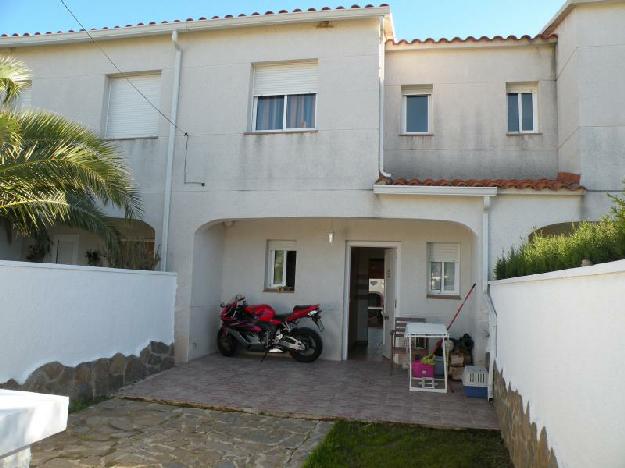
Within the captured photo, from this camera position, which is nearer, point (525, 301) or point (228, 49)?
point (525, 301)

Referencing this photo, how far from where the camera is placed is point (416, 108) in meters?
11.5

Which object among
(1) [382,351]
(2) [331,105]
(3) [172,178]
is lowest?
(1) [382,351]

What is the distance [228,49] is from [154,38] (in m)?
1.77

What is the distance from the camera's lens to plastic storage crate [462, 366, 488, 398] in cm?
787

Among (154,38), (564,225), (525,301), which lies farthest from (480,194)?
(154,38)

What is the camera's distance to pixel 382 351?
12086 mm

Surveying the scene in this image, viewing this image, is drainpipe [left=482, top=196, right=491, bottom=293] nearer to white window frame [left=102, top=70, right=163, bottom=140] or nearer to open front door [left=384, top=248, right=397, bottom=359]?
open front door [left=384, top=248, right=397, bottom=359]

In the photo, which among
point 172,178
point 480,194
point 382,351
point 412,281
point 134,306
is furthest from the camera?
point 382,351

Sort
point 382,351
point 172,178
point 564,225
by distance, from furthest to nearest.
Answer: point 382,351 → point 172,178 → point 564,225

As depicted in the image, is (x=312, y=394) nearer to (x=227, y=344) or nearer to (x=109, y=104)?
(x=227, y=344)

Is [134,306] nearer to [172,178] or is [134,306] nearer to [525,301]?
[172,178]

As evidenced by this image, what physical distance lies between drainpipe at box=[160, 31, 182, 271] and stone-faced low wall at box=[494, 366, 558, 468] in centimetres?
672

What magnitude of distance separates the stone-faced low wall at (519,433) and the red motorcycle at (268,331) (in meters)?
4.32

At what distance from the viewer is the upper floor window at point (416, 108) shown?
11.4m
